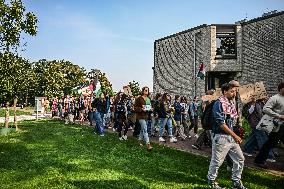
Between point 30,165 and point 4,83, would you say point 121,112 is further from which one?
point 30,165

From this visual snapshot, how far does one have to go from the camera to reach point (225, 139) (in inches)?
273

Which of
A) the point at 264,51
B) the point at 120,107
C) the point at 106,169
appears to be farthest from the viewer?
the point at 264,51

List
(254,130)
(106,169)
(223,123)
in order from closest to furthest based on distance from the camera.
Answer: (223,123) → (106,169) → (254,130)

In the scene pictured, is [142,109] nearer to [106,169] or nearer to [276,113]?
[106,169]

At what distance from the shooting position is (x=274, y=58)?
27.4 metres

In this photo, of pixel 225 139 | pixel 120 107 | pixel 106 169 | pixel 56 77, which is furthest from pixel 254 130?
pixel 56 77

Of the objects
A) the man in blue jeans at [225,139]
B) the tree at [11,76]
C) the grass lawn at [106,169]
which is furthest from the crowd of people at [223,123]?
the tree at [11,76]

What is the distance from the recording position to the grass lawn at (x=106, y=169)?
25.4 feet

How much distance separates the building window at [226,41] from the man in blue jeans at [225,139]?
2528 cm

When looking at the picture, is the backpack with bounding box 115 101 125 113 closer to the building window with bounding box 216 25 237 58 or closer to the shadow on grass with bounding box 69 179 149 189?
the shadow on grass with bounding box 69 179 149 189

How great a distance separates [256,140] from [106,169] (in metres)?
4.92

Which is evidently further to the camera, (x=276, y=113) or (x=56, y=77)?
(x=56, y=77)

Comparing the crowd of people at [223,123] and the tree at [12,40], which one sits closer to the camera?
the crowd of people at [223,123]

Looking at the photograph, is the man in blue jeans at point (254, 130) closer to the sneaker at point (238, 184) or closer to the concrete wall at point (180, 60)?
the sneaker at point (238, 184)
